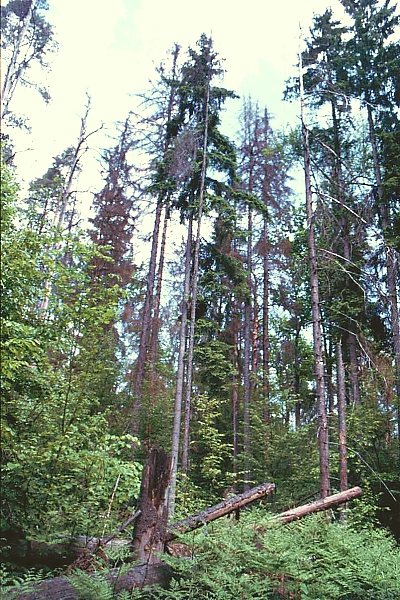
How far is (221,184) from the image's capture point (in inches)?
665

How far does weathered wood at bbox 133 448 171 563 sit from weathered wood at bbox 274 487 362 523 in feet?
7.46

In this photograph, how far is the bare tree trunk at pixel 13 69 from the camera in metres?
15.2

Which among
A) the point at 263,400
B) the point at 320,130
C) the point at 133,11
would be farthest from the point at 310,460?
the point at 133,11

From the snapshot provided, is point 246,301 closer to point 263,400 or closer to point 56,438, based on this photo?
point 263,400

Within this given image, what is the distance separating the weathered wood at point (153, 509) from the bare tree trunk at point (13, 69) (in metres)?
13.7

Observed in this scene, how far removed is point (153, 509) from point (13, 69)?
51.6ft

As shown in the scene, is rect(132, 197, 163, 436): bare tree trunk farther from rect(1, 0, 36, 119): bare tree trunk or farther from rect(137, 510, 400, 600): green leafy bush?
rect(137, 510, 400, 600): green leafy bush

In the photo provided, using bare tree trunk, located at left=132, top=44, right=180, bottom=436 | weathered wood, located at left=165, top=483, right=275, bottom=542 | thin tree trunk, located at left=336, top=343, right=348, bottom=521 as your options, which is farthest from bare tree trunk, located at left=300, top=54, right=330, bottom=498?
bare tree trunk, located at left=132, top=44, right=180, bottom=436

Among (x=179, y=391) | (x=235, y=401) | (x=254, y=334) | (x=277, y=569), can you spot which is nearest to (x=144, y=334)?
(x=179, y=391)

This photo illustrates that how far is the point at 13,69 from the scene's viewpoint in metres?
16.0

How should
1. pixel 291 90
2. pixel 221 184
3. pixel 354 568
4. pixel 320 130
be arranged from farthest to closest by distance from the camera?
1. pixel 320 130
2. pixel 221 184
3. pixel 291 90
4. pixel 354 568

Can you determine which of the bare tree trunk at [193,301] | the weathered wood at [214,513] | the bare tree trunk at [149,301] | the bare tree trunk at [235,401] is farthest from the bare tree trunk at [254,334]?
the weathered wood at [214,513]

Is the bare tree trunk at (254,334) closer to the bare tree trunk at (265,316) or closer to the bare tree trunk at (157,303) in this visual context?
the bare tree trunk at (265,316)

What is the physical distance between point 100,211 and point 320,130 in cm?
940
